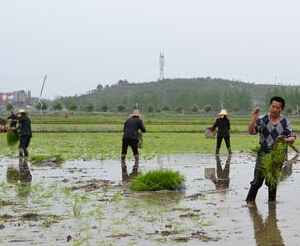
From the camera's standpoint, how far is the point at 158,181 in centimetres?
1084

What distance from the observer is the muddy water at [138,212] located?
6934 millimetres

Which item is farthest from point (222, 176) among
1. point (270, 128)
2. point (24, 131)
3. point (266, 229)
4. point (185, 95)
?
Result: point (185, 95)

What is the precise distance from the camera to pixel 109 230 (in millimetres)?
7363

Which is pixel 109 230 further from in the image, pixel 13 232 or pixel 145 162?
pixel 145 162

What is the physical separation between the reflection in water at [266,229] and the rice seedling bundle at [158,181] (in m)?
2.17

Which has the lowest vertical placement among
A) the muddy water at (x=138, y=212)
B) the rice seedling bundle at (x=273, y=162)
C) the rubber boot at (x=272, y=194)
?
the muddy water at (x=138, y=212)

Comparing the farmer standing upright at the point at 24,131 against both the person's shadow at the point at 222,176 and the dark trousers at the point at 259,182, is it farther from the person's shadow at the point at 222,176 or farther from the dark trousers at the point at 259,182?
the dark trousers at the point at 259,182

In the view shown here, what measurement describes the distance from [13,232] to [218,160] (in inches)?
460

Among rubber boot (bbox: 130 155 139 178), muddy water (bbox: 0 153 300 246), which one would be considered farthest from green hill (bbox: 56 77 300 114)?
muddy water (bbox: 0 153 300 246)

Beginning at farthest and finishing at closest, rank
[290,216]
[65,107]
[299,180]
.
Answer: [65,107], [299,180], [290,216]

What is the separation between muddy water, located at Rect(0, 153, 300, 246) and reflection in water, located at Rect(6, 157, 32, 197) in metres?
0.02

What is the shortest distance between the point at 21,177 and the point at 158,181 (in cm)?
401

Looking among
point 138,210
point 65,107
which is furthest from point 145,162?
point 65,107

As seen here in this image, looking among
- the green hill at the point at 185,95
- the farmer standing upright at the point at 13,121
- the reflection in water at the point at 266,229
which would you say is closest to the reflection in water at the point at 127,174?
the reflection in water at the point at 266,229
